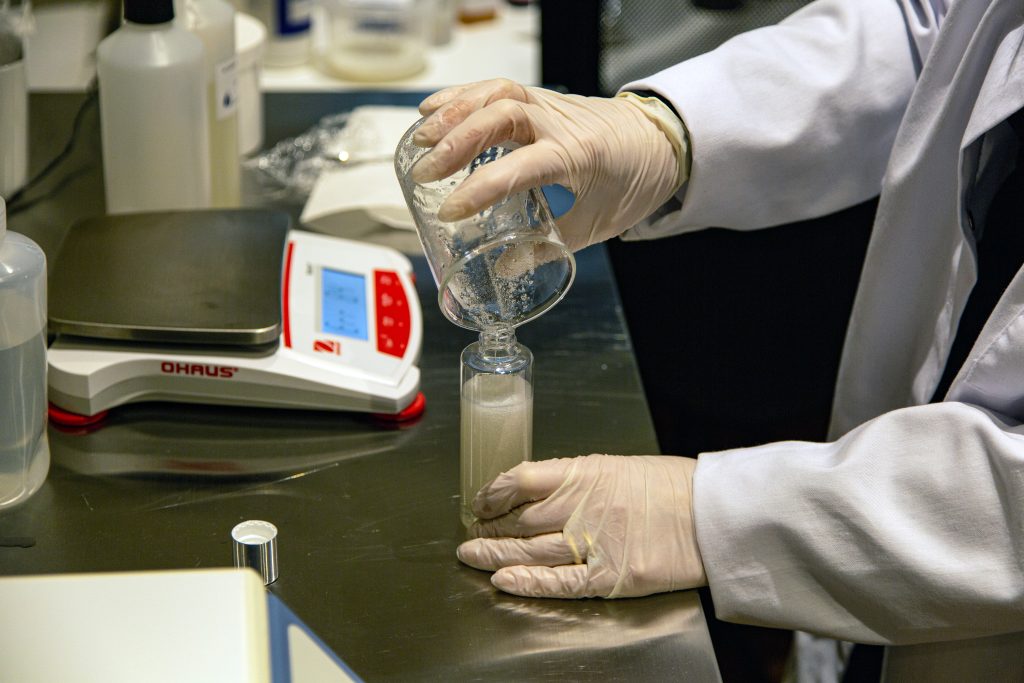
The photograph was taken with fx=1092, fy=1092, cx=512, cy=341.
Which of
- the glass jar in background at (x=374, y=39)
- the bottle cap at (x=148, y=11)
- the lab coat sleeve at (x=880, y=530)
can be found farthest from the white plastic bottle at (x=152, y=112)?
the glass jar in background at (x=374, y=39)

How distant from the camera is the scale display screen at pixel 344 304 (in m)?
1.14

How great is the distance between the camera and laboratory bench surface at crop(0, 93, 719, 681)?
826 millimetres

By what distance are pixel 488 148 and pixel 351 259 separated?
1.34ft

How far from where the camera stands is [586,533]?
887 mm

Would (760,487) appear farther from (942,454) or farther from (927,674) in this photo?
(927,674)

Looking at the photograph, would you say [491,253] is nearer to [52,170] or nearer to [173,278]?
[173,278]

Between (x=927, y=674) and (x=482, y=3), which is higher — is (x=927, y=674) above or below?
below

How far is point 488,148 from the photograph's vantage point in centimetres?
91

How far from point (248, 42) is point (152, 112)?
0.44 meters

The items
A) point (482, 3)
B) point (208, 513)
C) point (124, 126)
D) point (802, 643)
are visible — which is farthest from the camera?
point (482, 3)

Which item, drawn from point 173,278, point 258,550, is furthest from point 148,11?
point 258,550

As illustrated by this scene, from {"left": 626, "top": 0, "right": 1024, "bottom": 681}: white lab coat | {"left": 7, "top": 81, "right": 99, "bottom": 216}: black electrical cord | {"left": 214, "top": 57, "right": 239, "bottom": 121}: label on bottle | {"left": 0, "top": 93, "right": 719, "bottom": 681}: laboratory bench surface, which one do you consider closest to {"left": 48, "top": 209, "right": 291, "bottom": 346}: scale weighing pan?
{"left": 0, "top": 93, "right": 719, "bottom": 681}: laboratory bench surface

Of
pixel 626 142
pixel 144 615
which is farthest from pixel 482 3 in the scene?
pixel 144 615

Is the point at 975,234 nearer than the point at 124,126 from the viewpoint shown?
Yes
